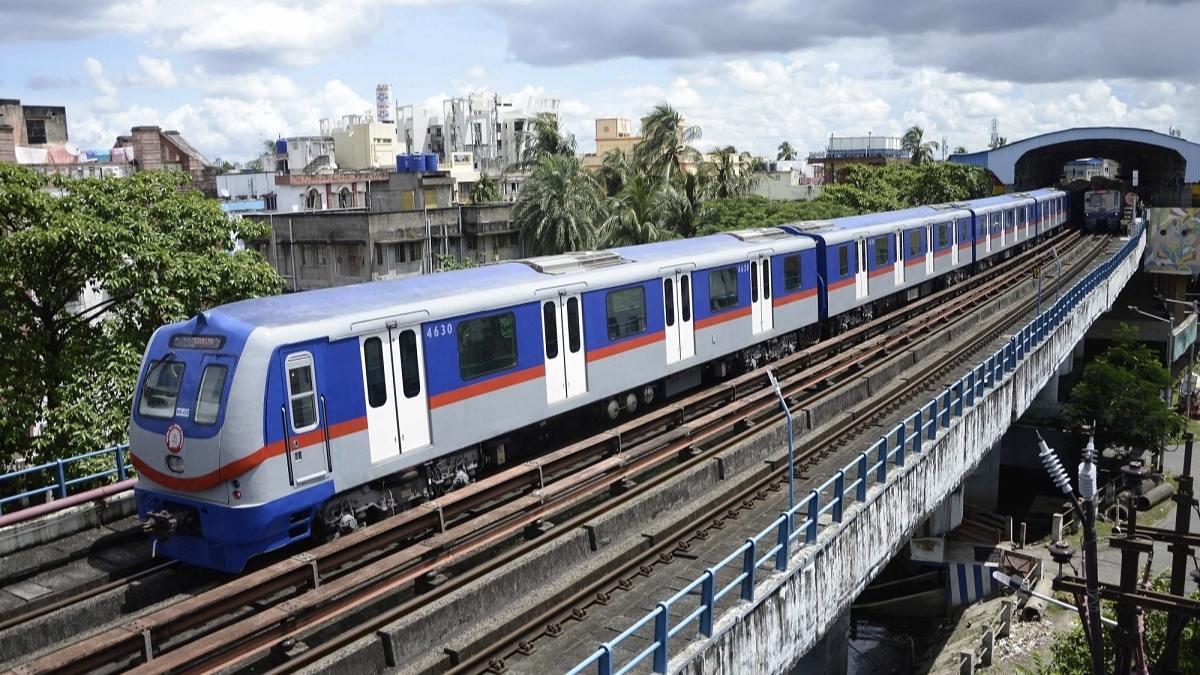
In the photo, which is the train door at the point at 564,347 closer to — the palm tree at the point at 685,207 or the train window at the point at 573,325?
the train window at the point at 573,325

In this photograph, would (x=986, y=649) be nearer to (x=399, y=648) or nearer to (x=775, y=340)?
(x=775, y=340)

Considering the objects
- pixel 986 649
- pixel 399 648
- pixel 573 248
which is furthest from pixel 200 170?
pixel 399 648

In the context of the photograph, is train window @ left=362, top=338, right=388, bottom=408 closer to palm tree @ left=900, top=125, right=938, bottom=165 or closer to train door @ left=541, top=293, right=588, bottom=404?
train door @ left=541, top=293, right=588, bottom=404

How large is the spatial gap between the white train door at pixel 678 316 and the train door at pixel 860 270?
812cm

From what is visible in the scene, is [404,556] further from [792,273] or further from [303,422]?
[792,273]

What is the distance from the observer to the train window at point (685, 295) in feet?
54.9

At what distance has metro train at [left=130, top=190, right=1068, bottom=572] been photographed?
10.1 meters

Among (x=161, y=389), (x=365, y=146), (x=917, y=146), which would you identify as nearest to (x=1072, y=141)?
(x=917, y=146)

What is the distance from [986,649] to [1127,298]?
35.8 metres

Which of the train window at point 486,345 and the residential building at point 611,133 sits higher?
the residential building at point 611,133

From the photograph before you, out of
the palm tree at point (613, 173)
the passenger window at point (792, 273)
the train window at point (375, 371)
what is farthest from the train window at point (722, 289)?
the palm tree at point (613, 173)

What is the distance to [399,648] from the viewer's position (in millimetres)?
8984

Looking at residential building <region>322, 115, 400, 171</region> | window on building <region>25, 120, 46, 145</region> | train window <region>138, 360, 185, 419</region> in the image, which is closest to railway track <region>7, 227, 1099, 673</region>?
train window <region>138, 360, 185, 419</region>

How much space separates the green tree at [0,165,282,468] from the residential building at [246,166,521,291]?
20.4 m
